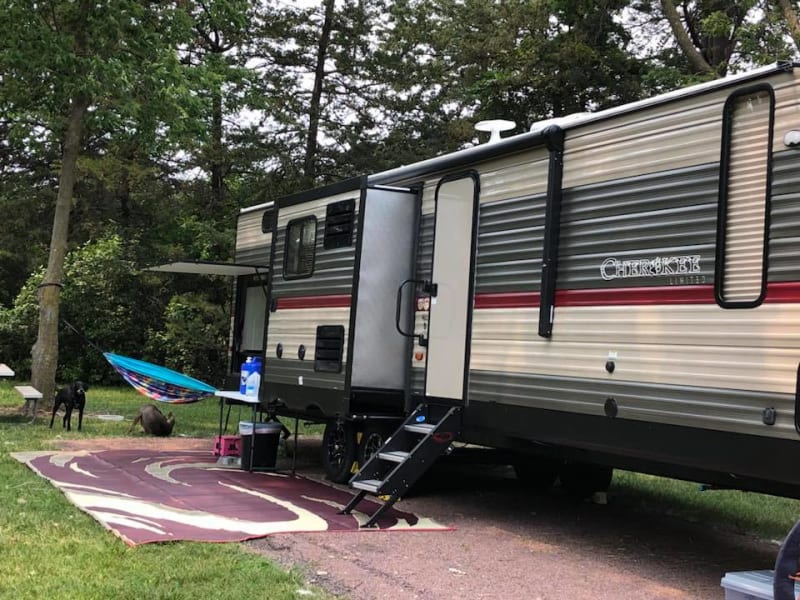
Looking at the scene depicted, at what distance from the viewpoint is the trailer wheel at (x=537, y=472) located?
26.8 feet

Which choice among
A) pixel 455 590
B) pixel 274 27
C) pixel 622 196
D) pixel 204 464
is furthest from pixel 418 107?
pixel 455 590

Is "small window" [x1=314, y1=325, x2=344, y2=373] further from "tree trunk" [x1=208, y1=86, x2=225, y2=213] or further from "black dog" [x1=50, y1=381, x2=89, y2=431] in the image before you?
"tree trunk" [x1=208, y1=86, x2=225, y2=213]

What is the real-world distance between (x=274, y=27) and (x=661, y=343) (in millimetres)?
17351

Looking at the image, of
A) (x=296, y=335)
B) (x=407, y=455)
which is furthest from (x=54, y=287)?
(x=407, y=455)

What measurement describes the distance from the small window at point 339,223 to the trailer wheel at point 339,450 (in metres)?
1.68

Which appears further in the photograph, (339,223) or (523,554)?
(339,223)

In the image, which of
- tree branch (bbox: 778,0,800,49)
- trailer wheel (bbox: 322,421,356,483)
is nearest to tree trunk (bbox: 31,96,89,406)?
trailer wheel (bbox: 322,421,356,483)

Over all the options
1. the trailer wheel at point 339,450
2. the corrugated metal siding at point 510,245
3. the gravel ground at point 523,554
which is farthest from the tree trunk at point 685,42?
the trailer wheel at point 339,450

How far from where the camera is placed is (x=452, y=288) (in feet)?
22.6

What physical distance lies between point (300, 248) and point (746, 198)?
16.5ft

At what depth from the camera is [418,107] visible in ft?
65.1

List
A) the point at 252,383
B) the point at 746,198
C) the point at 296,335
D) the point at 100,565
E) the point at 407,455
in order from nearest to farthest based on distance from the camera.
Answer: the point at 746,198, the point at 100,565, the point at 407,455, the point at 296,335, the point at 252,383

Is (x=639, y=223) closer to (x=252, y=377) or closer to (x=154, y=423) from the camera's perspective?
(x=252, y=377)

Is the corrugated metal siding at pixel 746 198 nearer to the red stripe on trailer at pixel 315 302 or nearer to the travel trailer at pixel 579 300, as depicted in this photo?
the travel trailer at pixel 579 300
